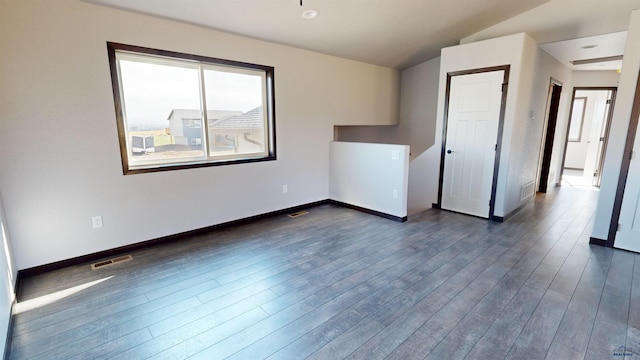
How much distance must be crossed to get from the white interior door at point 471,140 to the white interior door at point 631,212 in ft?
4.28

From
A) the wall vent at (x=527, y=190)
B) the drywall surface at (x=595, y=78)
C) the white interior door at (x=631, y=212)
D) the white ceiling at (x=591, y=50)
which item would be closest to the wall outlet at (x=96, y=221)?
the white interior door at (x=631, y=212)

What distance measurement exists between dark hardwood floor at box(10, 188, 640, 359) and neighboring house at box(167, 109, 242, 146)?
115cm

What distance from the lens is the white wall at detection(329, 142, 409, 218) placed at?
3942mm

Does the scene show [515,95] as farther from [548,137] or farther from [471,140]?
[548,137]

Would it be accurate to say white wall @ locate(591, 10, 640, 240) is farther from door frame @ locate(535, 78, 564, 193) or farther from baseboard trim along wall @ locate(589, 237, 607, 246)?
door frame @ locate(535, 78, 564, 193)

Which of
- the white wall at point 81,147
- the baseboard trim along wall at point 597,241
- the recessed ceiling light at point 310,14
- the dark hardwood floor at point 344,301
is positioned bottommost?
the dark hardwood floor at point 344,301

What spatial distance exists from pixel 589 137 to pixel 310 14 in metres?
7.78

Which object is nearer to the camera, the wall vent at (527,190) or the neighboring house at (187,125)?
the neighboring house at (187,125)

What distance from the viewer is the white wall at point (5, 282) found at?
5.68 feet

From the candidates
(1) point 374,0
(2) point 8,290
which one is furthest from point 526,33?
(2) point 8,290

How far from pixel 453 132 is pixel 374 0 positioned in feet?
7.23

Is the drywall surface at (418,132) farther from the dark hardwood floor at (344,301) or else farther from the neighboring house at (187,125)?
the neighboring house at (187,125)

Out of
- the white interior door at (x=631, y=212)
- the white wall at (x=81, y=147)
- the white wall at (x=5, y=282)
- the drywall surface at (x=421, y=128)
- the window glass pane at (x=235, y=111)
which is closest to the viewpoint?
the white wall at (x=5, y=282)

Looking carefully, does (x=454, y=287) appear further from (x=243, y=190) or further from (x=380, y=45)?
(x=380, y=45)
